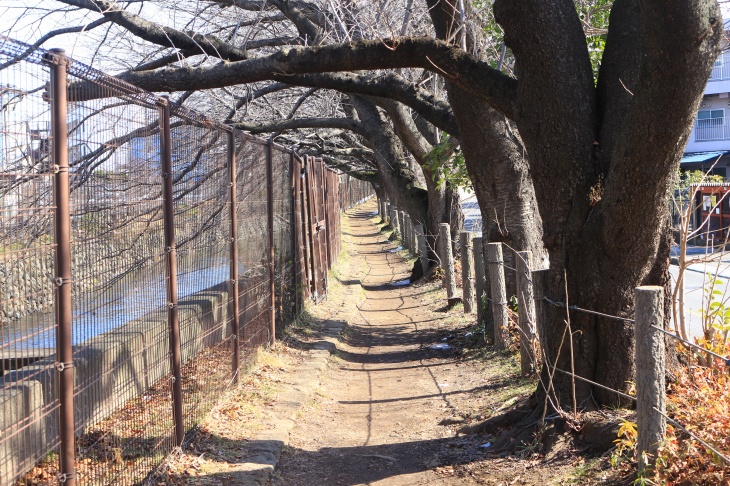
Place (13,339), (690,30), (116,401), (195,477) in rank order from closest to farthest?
(13,339)
(690,30)
(116,401)
(195,477)

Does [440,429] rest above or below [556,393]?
below

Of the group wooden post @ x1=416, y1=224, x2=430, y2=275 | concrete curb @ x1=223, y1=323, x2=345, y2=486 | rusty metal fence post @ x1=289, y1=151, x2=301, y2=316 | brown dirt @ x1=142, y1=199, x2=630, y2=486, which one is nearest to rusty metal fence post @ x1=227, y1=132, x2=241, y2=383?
brown dirt @ x1=142, y1=199, x2=630, y2=486

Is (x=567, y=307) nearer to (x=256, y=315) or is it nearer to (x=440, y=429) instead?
(x=440, y=429)

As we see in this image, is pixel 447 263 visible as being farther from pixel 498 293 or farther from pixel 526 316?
pixel 526 316

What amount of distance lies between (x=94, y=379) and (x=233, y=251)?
330cm

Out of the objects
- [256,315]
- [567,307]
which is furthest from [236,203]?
[567,307]

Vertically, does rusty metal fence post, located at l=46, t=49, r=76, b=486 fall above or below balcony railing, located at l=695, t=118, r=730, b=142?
below

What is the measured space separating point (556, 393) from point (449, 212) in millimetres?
11338

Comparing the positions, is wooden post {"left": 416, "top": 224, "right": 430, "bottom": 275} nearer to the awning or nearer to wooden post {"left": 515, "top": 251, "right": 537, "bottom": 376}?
wooden post {"left": 515, "top": 251, "right": 537, "bottom": 376}

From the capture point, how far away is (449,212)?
17.2 m

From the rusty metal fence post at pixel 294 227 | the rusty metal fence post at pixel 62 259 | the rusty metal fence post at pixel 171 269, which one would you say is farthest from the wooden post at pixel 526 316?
the rusty metal fence post at pixel 62 259

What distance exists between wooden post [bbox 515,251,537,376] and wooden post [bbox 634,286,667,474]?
10.7ft

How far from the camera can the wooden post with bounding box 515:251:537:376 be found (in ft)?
25.9

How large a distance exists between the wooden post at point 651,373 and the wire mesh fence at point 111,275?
3.08 m
